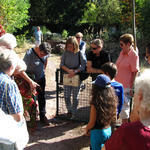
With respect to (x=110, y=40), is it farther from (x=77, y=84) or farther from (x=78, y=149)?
(x=78, y=149)

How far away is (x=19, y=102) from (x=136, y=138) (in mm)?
1340

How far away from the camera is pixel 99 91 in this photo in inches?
83.3

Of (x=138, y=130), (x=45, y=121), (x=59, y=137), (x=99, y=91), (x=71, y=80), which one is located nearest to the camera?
(x=138, y=130)

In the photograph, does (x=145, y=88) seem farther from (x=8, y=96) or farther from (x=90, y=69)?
(x=90, y=69)

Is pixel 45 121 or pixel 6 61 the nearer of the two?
pixel 6 61

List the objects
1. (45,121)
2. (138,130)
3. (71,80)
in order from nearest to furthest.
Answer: (138,130) → (71,80) → (45,121)

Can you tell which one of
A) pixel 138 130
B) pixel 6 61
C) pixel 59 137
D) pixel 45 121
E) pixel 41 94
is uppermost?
pixel 6 61

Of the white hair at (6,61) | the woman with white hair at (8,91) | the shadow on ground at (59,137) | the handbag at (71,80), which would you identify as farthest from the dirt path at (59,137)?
the white hair at (6,61)

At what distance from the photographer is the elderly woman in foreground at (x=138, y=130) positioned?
1170 mm

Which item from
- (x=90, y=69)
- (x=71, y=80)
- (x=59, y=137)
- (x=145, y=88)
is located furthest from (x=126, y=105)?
(x=145, y=88)

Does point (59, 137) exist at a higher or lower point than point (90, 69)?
lower

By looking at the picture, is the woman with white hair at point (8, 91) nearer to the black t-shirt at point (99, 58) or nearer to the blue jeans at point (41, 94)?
the blue jeans at point (41, 94)

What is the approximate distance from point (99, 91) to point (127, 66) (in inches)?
52.3

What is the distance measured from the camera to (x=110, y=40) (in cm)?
1199
